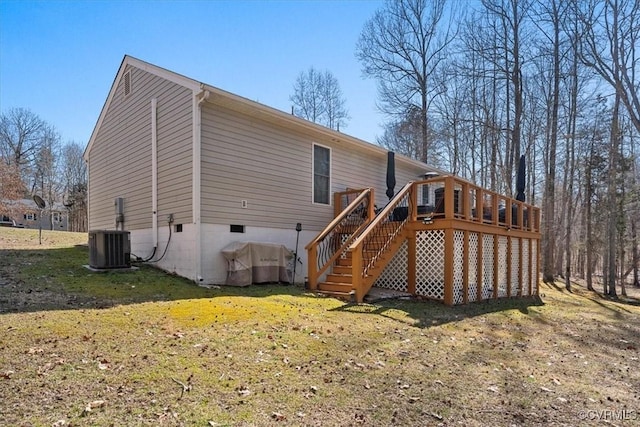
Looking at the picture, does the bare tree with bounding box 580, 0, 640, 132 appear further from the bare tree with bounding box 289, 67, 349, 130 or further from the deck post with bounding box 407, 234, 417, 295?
the bare tree with bounding box 289, 67, 349, 130

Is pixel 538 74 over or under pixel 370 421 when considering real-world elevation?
over

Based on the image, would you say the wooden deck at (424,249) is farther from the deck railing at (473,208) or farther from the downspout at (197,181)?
the downspout at (197,181)

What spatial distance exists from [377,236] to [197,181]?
4.13m

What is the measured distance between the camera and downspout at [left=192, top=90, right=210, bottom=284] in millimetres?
8016

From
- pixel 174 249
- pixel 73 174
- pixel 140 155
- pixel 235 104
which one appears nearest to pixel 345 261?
pixel 174 249

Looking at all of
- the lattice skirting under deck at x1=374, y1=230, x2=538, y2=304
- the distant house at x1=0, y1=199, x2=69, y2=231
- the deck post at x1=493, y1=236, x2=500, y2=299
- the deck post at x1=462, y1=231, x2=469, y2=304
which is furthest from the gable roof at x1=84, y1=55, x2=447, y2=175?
the distant house at x1=0, y1=199, x2=69, y2=231

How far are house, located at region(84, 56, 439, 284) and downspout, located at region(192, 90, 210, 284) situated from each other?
0.02 m

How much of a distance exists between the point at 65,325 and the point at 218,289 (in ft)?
11.3

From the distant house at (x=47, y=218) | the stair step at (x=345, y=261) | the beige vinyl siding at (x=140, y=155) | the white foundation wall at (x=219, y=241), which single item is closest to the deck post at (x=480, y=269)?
the stair step at (x=345, y=261)

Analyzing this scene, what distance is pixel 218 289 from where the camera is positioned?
7.75 m

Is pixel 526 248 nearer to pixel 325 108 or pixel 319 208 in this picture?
pixel 319 208

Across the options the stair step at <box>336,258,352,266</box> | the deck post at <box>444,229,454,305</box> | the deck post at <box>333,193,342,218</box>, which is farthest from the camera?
the deck post at <box>333,193,342,218</box>

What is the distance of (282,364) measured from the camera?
12.9ft

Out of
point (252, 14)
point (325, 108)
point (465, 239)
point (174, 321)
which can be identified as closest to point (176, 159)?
point (174, 321)
